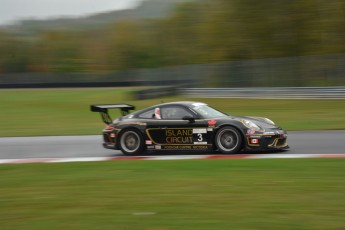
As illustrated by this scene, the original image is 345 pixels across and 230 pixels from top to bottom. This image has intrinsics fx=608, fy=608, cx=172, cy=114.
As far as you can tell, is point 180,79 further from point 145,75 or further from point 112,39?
point 112,39

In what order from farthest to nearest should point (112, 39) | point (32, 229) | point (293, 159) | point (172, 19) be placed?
point (112, 39) → point (172, 19) → point (293, 159) → point (32, 229)

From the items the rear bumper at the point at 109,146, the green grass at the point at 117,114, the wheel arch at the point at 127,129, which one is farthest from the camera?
the green grass at the point at 117,114

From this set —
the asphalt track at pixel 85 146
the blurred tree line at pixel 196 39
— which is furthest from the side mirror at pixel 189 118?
the blurred tree line at pixel 196 39

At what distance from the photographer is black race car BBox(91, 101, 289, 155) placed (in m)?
13.1

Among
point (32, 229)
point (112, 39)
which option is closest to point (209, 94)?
point (32, 229)

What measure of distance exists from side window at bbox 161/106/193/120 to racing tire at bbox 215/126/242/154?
926 millimetres

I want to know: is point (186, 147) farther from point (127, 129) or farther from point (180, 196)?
point (180, 196)

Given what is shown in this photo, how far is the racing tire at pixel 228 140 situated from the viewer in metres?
13.1

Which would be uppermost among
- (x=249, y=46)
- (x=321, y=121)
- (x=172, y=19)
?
(x=172, y=19)

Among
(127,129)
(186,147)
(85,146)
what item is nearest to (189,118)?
(186,147)

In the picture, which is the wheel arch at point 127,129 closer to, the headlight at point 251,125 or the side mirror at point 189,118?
the side mirror at point 189,118

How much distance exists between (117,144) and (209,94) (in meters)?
21.7

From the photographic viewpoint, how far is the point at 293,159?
38.3ft

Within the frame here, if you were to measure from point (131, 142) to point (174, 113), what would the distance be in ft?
4.10
